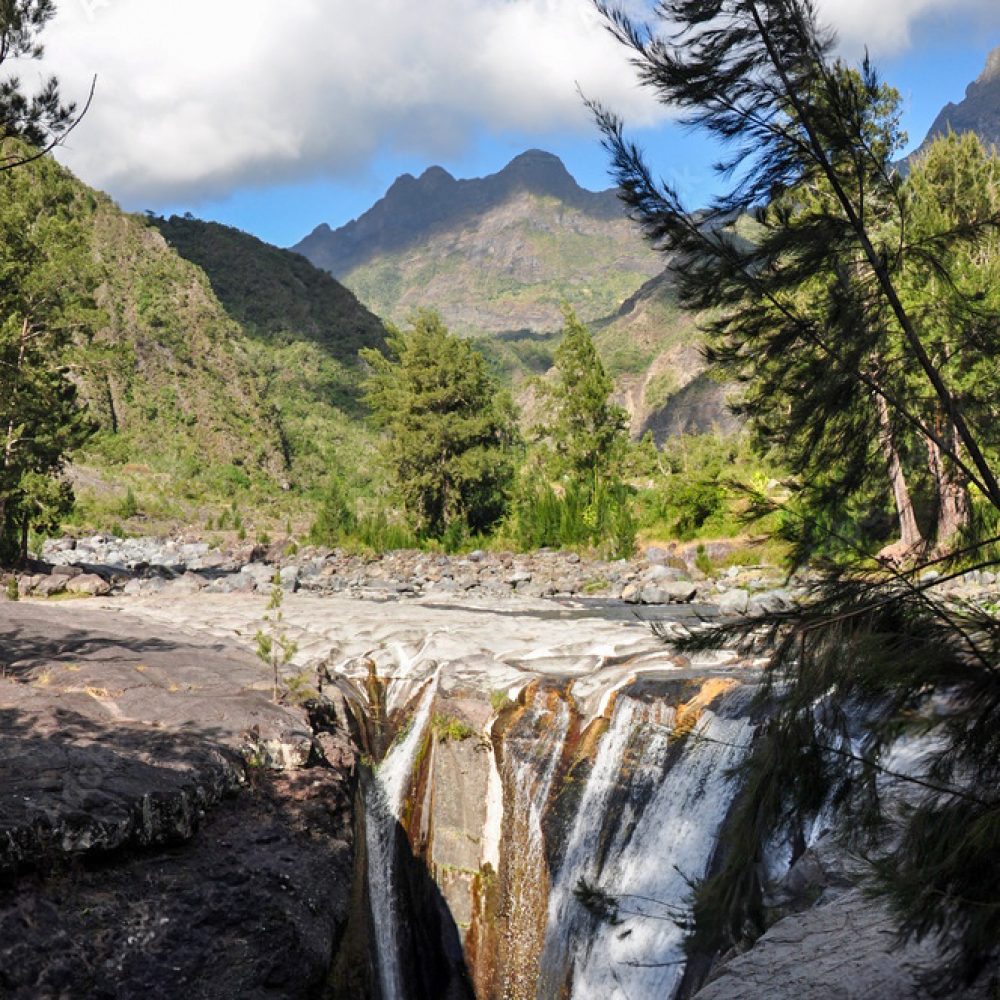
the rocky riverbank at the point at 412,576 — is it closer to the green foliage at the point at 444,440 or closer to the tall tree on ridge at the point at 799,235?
the green foliage at the point at 444,440

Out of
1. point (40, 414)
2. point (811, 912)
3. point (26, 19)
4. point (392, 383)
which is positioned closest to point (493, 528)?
point (392, 383)

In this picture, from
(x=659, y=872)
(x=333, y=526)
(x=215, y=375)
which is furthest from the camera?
(x=215, y=375)

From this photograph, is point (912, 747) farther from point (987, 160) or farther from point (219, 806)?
point (987, 160)

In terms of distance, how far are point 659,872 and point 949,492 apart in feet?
12.2

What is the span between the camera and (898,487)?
3.81 meters

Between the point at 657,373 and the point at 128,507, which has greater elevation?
the point at 657,373

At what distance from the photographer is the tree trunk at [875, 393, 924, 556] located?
3451 mm

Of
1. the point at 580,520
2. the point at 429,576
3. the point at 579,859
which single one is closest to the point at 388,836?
the point at 579,859

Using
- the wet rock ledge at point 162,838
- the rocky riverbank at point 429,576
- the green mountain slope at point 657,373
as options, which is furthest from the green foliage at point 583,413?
the green mountain slope at point 657,373

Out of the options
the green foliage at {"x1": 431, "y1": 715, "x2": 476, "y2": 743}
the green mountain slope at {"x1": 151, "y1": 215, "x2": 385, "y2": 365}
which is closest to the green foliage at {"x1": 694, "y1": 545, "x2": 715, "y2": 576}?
the green foliage at {"x1": 431, "y1": 715, "x2": 476, "y2": 743}

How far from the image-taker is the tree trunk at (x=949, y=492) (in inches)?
138

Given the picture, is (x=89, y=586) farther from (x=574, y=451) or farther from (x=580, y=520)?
(x=574, y=451)

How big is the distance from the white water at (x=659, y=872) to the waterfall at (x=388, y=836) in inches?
63.4

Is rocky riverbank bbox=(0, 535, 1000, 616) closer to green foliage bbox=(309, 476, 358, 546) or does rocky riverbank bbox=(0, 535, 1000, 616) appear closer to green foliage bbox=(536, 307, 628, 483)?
green foliage bbox=(309, 476, 358, 546)
